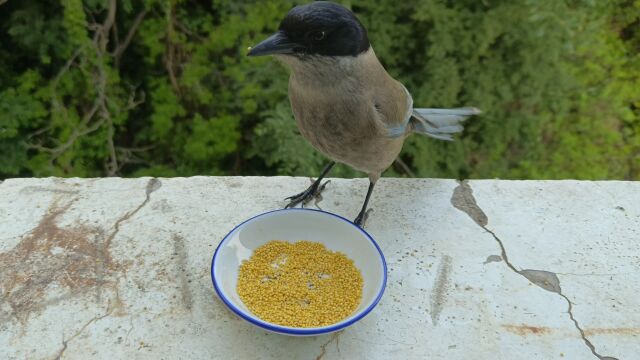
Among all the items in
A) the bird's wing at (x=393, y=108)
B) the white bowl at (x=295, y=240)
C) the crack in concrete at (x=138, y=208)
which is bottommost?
the crack in concrete at (x=138, y=208)

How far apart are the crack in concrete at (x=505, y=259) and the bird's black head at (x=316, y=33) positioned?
94cm

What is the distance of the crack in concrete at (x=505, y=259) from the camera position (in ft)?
5.90

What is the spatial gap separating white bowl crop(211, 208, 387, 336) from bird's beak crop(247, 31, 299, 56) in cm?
62

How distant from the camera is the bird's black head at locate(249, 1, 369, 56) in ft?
5.20

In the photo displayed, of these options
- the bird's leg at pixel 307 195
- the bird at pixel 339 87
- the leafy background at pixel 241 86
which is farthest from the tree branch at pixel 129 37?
the bird at pixel 339 87

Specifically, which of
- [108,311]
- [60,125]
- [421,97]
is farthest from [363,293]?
[60,125]

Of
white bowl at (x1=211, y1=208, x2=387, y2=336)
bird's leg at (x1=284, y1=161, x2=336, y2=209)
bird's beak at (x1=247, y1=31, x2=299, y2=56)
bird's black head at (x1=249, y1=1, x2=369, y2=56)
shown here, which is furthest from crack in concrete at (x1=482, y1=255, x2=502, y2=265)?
bird's beak at (x1=247, y1=31, x2=299, y2=56)

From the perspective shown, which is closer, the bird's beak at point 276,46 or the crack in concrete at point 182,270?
the bird's beak at point 276,46

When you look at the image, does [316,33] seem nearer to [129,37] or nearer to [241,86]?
[241,86]

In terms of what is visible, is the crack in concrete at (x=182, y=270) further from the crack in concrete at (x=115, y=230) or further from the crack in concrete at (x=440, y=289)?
the crack in concrete at (x=440, y=289)

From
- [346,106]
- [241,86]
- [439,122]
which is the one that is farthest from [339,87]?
[241,86]

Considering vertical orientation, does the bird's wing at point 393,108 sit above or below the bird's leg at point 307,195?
above

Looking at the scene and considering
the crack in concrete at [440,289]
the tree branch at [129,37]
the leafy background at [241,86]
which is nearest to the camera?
the crack in concrete at [440,289]

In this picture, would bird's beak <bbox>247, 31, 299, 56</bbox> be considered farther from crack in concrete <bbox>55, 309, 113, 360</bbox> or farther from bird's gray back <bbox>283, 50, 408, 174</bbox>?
crack in concrete <bbox>55, 309, 113, 360</bbox>
